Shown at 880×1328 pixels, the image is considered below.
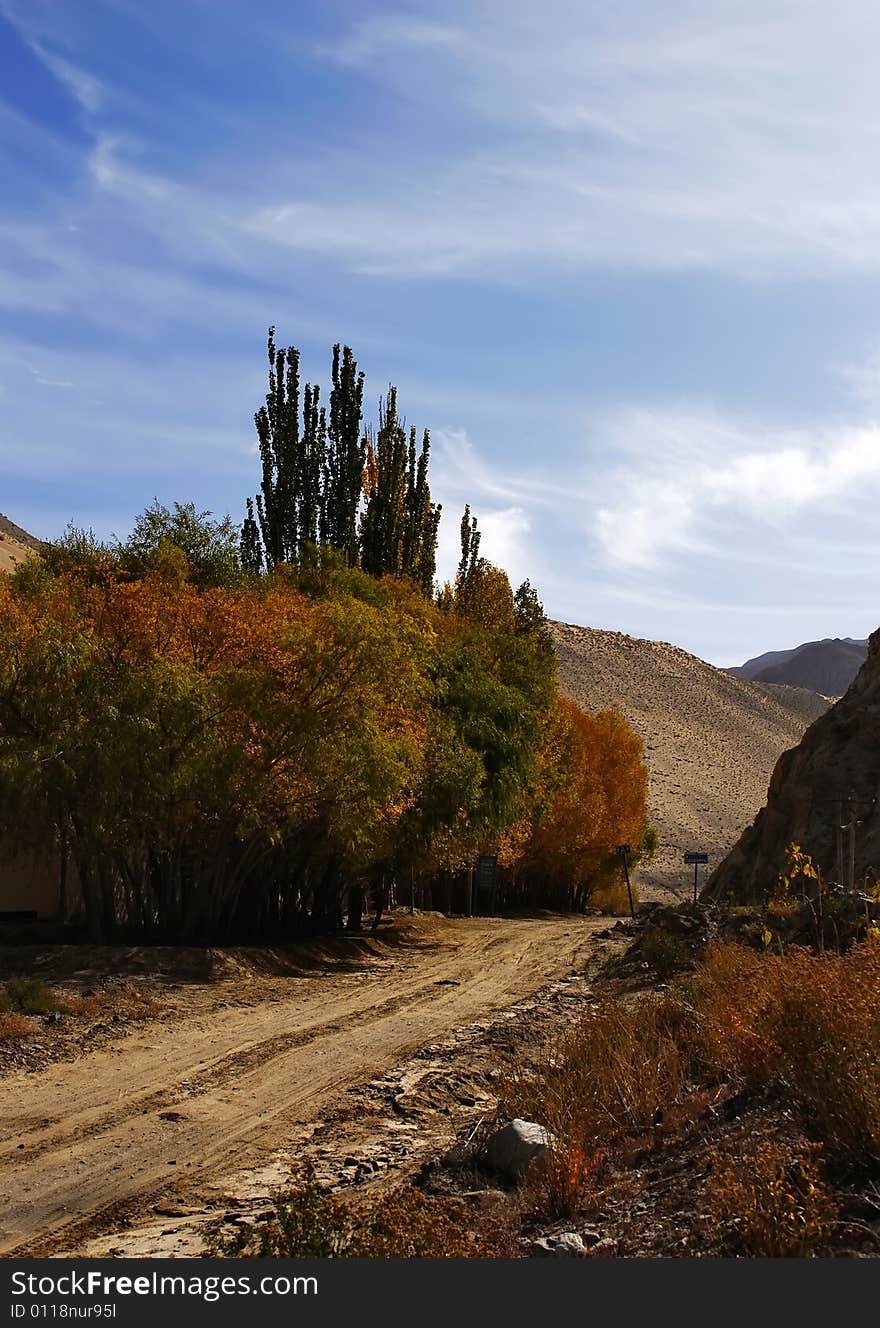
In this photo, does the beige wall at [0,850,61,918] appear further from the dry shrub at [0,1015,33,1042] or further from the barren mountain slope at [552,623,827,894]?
the barren mountain slope at [552,623,827,894]

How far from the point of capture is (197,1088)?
42.1 ft

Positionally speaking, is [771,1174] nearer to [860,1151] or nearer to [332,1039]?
[860,1151]

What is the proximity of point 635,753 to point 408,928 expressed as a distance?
26694 mm

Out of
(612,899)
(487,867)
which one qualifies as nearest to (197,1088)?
(487,867)

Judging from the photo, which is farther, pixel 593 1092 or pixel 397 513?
pixel 397 513

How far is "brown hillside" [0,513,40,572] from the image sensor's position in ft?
261

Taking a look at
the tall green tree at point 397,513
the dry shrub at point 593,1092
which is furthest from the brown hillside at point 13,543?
the dry shrub at point 593,1092

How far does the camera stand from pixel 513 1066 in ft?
42.7

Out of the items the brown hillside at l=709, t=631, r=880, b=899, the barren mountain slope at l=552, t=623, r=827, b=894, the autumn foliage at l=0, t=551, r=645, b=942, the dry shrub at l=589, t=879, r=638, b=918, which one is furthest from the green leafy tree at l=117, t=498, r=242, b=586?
the barren mountain slope at l=552, t=623, r=827, b=894

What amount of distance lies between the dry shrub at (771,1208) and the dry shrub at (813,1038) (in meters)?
0.36

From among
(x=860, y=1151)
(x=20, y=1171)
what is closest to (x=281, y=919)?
(x=20, y=1171)

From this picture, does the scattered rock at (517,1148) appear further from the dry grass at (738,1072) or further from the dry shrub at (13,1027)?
the dry shrub at (13,1027)

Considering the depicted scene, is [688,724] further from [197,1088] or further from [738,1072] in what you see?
[738,1072]

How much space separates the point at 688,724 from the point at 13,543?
91234 millimetres
